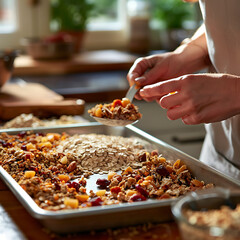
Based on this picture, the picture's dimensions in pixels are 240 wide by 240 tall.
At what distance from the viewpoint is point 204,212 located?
0.74 meters

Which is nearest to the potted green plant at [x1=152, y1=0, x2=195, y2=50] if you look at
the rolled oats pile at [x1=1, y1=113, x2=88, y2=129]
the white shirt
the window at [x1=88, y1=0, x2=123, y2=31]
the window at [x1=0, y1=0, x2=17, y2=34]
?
the window at [x1=88, y1=0, x2=123, y2=31]

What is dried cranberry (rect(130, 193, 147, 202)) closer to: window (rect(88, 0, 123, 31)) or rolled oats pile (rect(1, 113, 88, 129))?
rolled oats pile (rect(1, 113, 88, 129))

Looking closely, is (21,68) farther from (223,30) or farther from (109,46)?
(223,30)

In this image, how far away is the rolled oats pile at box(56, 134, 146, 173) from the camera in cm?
130

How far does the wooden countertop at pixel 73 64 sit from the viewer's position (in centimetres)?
266

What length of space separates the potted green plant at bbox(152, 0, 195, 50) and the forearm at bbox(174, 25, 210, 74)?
1.64 meters

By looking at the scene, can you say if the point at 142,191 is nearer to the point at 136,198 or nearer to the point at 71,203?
the point at 136,198

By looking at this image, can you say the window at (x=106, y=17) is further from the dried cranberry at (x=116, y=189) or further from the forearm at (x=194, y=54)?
the dried cranberry at (x=116, y=189)

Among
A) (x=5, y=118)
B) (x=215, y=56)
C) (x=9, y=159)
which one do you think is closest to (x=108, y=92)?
(x=5, y=118)

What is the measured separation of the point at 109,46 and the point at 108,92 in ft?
4.10

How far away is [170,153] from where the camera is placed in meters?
1.32

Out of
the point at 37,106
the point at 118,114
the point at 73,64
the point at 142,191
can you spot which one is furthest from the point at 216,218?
the point at 73,64

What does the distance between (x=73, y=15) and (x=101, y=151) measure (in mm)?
1976

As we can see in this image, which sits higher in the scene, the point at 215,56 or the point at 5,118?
the point at 215,56
